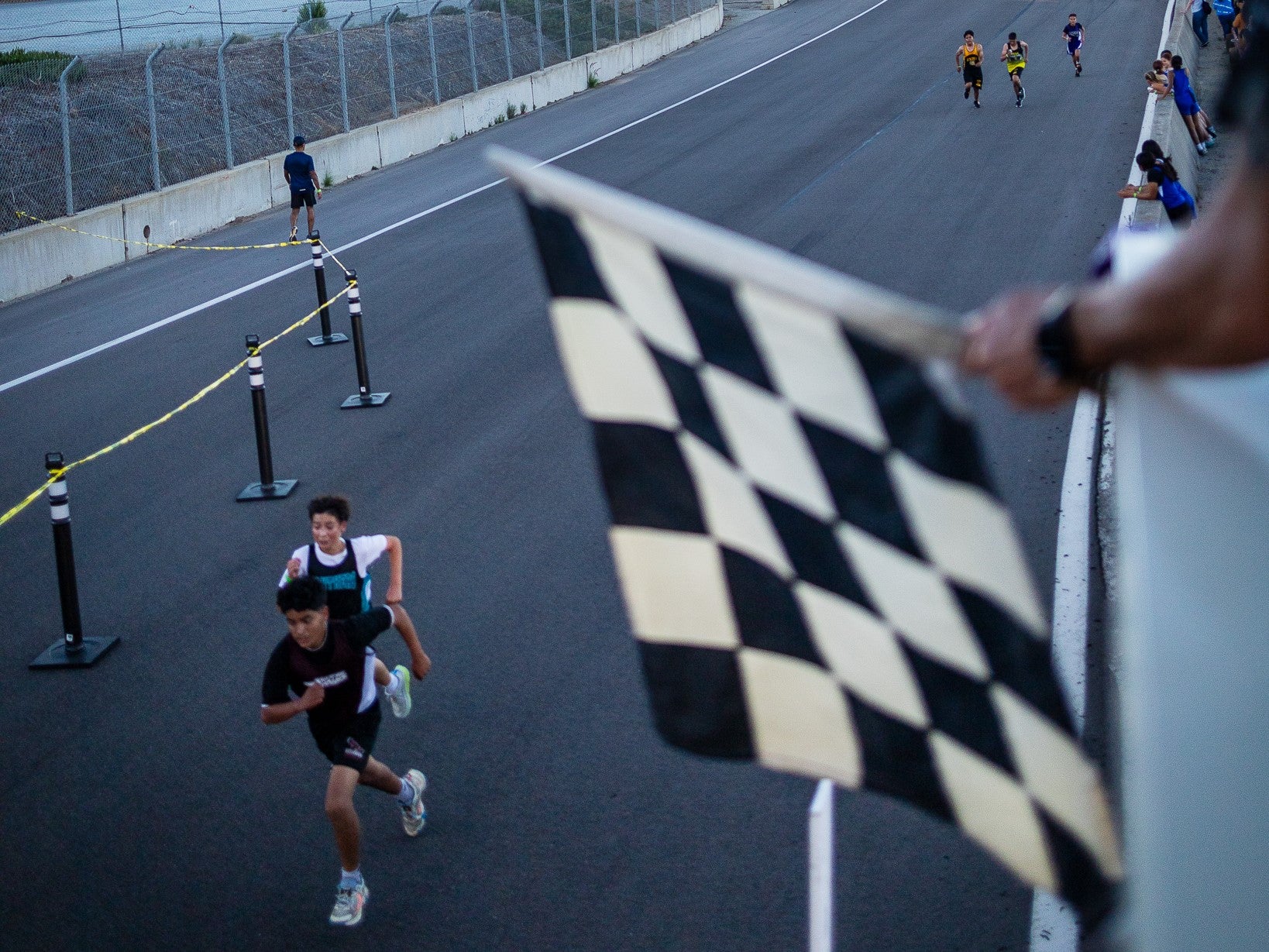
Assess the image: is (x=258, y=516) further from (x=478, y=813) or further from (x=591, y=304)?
(x=591, y=304)

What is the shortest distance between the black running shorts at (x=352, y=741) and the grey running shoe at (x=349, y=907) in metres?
0.51

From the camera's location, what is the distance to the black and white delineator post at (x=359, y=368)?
11875 mm

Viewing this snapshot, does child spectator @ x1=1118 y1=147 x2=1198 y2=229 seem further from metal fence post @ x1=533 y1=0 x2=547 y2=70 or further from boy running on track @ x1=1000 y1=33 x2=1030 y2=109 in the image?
metal fence post @ x1=533 y1=0 x2=547 y2=70

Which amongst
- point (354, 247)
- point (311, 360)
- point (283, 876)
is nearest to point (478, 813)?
point (283, 876)

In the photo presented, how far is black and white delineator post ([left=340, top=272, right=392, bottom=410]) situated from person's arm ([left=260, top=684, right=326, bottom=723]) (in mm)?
6560

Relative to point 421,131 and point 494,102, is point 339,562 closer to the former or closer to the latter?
point 421,131

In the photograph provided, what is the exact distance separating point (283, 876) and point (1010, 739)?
4.66 metres

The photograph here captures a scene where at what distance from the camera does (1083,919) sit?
1961 mm


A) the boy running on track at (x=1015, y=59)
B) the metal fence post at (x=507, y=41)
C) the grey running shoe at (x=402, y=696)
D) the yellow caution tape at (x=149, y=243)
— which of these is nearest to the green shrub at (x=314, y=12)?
the metal fence post at (x=507, y=41)

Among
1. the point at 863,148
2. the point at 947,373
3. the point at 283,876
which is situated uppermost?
the point at 947,373

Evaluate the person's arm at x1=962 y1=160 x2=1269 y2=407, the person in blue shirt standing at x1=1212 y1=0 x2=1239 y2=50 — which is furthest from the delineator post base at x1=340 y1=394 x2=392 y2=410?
the person in blue shirt standing at x1=1212 y1=0 x2=1239 y2=50

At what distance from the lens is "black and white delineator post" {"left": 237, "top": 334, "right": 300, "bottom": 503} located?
983 cm

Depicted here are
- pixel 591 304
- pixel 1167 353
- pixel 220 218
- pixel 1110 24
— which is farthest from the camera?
pixel 1110 24

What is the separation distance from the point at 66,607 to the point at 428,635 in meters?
2.16
